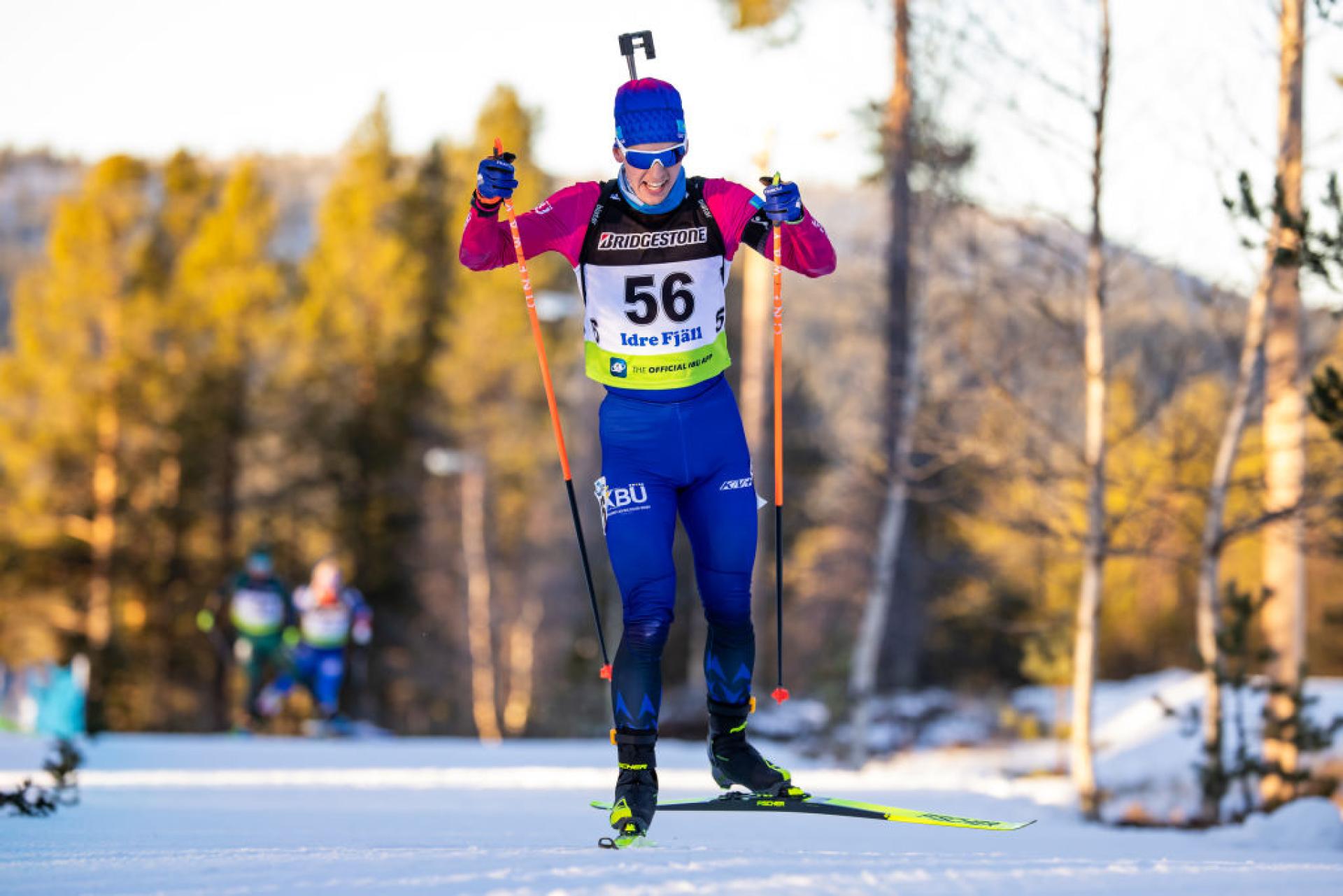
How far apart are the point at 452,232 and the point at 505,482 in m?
6.96

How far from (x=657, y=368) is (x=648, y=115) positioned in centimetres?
87

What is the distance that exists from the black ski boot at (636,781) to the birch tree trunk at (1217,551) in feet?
16.9

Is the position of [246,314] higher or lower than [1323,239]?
higher

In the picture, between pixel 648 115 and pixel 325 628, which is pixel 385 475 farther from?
pixel 648 115

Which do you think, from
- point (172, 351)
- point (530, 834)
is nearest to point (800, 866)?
point (530, 834)

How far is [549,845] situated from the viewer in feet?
15.9

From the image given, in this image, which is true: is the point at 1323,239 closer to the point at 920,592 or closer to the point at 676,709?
the point at 676,709

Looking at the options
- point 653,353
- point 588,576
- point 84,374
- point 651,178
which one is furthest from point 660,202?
point 84,374

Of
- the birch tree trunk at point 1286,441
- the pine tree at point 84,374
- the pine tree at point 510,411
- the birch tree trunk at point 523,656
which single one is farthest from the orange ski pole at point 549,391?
the birch tree trunk at point 523,656

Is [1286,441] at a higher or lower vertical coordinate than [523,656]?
higher

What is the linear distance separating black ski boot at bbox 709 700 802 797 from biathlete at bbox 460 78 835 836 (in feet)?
0.24

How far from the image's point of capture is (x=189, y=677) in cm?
3353

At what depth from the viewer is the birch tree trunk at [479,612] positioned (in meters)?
32.6

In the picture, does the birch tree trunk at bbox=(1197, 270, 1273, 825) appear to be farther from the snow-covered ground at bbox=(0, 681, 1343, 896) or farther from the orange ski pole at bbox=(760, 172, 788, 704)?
the orange ski pole at bbox=(760, 172, 788, 704)
